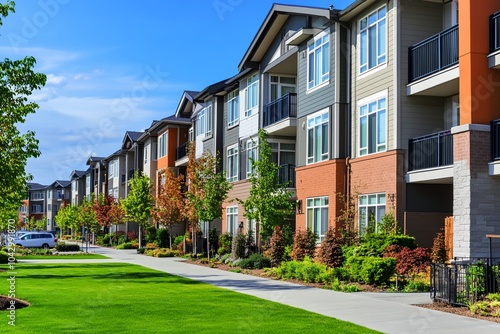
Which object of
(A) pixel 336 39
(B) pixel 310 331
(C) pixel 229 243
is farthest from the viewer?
(C) pixel 229 243

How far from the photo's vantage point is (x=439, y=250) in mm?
21047

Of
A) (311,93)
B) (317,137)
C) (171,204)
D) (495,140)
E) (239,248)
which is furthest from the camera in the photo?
(171,204)

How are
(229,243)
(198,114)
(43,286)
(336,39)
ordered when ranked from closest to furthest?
(43,286), (336,39), (229,243), (198,114)

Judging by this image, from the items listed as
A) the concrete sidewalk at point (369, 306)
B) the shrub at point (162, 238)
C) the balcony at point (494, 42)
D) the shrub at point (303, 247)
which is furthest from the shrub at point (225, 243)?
the balcony at point (494, 42)

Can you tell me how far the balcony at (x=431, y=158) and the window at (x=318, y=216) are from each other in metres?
5.30

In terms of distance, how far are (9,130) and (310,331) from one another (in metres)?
13.7

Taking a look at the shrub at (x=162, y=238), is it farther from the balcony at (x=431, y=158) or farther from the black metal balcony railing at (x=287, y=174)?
the balcony at (x=431, y=158)

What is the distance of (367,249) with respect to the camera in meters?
22.4

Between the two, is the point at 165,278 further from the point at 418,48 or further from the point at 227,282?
the point at 418,48

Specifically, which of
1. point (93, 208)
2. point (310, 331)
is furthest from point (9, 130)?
point (93, 208)

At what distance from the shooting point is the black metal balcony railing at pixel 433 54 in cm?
2084

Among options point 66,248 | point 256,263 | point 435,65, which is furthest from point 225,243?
point 435,65

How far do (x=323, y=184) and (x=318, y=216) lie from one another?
154 centimetres

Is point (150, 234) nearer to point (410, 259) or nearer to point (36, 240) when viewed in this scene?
point (36, 240)
